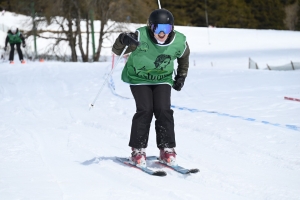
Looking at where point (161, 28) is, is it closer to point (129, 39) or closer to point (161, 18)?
point (161, 18)

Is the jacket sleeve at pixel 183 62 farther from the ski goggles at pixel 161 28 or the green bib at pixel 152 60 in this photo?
the ski goggles at pixel 161 28

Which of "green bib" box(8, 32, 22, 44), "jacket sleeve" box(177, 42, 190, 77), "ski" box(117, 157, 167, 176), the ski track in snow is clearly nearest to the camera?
the ski track in snow

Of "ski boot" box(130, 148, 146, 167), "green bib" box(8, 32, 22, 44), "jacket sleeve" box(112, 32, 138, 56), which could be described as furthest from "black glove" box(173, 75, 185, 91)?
"green bib" box(8, 32, 22, 44)

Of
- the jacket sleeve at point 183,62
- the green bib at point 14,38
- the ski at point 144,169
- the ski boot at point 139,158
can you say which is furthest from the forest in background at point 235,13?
the ski boot at point 139,158

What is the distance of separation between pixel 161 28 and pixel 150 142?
1966 mm

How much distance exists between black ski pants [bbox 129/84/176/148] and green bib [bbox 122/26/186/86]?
0.22 ft

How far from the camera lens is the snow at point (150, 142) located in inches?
159

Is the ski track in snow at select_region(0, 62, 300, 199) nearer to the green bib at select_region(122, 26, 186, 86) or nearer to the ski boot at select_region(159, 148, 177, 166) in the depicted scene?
the ski boot at select_region(159, 148, 177, 166)

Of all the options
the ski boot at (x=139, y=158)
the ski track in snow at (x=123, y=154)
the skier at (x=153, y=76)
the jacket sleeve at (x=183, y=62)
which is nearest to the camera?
the ski track in snow at (x=123, y=154)

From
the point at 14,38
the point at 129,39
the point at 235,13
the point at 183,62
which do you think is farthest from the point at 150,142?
the point at 235,13

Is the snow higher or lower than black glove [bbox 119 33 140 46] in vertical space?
lower

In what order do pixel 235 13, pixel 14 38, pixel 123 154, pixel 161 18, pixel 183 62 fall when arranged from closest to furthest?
pixel 161 18, pixel 183 62, pixel 123 154, pixel 14 38, pixel 235 13

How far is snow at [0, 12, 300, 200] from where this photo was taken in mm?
4031

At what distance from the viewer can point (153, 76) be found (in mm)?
4719
